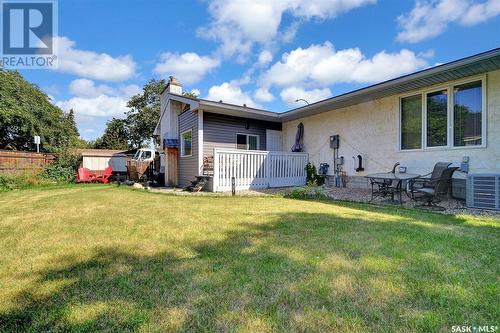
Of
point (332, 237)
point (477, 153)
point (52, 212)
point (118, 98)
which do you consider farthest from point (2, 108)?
point (477, 153)

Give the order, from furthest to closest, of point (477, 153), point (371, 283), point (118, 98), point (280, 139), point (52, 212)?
point (118, 98) → point (280, 139) → point (477, 153) → point (52, 212) → point (371, 283)

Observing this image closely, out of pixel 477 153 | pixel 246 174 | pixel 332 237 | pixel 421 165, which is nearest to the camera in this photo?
pixel 332 237

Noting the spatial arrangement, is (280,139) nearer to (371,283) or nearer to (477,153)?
(477,153)

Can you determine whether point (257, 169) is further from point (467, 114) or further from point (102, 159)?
point (102, 159)

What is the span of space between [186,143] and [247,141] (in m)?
2.80

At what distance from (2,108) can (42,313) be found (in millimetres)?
25107

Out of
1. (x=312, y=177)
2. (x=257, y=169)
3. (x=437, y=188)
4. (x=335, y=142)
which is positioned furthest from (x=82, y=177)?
(x=437, y=188)

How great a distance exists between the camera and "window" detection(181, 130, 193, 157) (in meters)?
11.2

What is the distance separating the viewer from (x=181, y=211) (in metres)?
5.23

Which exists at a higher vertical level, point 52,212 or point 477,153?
point 477,153

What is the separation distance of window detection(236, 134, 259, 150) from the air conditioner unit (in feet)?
26.0

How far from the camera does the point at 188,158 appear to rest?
1130cm

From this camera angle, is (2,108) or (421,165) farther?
(2,108)

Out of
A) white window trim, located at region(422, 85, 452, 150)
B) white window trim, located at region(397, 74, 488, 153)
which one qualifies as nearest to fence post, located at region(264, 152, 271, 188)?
white window trim, located at region(397, 74, 488, 153)
